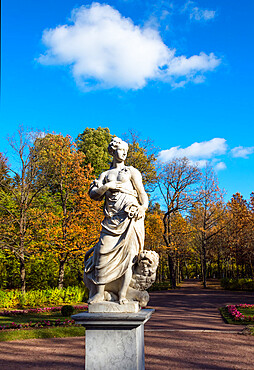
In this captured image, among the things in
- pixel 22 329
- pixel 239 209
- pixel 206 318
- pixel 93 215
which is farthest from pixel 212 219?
pixel 22 329

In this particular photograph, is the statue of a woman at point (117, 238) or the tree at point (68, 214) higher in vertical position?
the tree at point (68, 214)

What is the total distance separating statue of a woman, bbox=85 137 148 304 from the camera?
4.27m

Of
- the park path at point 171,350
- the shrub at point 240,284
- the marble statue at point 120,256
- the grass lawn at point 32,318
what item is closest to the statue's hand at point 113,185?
the marble statue at point 120,256

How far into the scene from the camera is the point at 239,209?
29719 mm

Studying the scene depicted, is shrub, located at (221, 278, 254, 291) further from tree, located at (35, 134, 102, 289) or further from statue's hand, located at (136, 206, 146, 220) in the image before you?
statue's hand, located at (136, 206, 146, 220)

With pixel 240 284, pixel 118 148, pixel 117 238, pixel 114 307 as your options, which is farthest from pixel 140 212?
pixel 240 284

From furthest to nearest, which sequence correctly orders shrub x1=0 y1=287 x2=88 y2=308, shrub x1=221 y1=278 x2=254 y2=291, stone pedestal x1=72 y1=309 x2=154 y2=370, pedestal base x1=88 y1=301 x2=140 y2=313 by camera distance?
shrub x1=221 y1=278 x2=254 y2=291 → shrub x1=0 y1=287 x2=88 y2=308 → pedestal base x1=88 y1=301 x2=140 y2=313 → stone pedestal x1=72 y1=309 x2=154 y2=370

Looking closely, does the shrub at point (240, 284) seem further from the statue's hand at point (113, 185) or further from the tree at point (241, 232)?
the statue's hand at point (113, 185)

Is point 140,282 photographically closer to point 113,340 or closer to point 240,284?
point 113,340

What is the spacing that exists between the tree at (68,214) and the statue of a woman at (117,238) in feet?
40.8

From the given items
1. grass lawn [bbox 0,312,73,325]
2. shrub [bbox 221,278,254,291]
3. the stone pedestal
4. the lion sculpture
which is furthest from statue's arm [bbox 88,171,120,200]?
shrub [bbox 221,278,254,291]

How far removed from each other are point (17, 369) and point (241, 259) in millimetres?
25137

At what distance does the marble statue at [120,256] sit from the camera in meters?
4.27

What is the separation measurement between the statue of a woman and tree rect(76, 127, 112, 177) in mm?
21765
